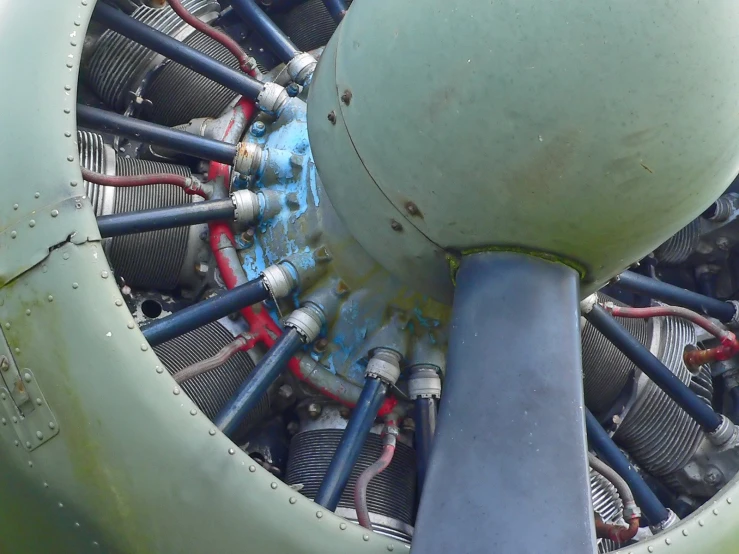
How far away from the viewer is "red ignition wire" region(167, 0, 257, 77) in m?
4.20

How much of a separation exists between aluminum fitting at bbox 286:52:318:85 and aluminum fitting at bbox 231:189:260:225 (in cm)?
70

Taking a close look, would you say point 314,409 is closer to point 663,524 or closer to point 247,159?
point 247,159

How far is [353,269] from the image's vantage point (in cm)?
385

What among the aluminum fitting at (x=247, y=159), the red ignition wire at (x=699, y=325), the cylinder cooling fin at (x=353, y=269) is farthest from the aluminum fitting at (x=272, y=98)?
the red ignition wire at (x=699, y=325)

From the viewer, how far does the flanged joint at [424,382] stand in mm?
3848

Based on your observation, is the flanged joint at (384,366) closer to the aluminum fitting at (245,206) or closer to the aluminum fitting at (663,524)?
the aluminum fitting at (245,206)

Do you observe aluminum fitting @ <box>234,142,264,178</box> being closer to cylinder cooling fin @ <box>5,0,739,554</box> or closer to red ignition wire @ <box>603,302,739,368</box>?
cylinder cooling fin @ <box>5,0,739,554</box>

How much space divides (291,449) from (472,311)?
1.60 m

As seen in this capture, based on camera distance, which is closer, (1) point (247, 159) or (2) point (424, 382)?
(2) point (424, 382)

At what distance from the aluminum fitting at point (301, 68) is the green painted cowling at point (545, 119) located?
1.39 m

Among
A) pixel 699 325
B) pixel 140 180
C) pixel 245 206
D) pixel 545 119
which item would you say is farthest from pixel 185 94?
pixel 699 325

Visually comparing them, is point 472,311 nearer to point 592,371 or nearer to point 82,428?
point 82,428

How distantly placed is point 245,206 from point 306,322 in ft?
2.06

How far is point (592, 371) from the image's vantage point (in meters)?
4.75
